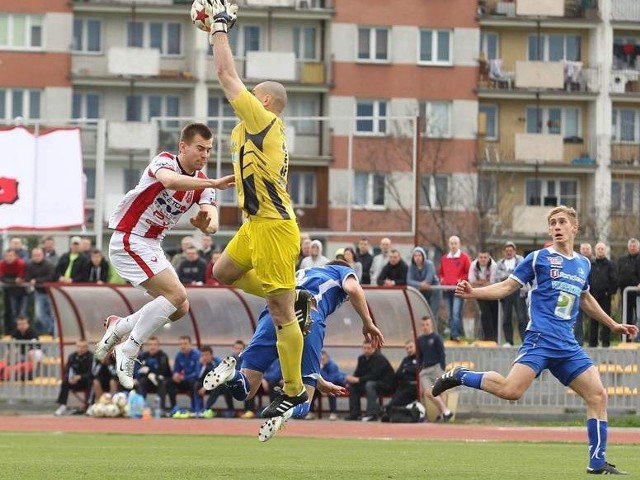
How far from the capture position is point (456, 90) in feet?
206

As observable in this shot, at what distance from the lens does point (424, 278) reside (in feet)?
90.7

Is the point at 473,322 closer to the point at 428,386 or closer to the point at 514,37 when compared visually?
the point at 428,386

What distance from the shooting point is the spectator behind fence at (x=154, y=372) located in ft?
90.4

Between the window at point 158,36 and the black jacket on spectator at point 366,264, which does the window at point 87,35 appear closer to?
the window at point 158,36

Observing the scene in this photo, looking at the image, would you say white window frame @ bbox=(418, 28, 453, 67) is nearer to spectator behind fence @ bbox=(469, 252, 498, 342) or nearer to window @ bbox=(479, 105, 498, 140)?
window @ bbox=(479, 105, 498, 140)

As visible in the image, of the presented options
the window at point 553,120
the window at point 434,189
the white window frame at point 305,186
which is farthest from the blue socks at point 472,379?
the window at point 553,120

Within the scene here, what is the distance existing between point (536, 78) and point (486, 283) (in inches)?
1493

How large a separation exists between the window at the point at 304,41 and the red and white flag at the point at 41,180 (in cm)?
3346

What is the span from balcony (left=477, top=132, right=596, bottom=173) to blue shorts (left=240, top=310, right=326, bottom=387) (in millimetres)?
48793

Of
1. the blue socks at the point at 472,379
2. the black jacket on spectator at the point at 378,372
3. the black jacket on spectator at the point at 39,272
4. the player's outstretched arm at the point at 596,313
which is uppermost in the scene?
the black jacket on spectator at the point at 39,272

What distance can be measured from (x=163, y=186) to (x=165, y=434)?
10120 millimetres

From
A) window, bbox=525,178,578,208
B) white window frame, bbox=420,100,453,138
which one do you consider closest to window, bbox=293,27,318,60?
white window frame, bbox=420,100,453,138

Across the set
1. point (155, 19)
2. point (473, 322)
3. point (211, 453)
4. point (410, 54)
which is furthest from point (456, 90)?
point (211, 453)

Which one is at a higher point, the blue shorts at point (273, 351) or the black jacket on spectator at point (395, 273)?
the black jacket on spectator at point (395, 273)
